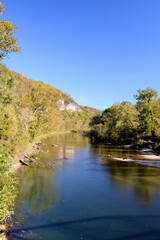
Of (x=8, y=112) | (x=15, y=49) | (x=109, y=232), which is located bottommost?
(x=109, y=232)

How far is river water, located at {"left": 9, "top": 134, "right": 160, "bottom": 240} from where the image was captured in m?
18.8

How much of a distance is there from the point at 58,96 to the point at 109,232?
2670 inches

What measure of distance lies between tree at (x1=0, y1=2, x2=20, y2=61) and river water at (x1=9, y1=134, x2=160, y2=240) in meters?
13.6

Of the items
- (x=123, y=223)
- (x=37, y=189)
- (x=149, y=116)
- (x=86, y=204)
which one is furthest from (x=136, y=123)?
(x=123, y=223)

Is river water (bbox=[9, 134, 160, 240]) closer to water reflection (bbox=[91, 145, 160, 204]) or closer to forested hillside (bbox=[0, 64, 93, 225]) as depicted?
water reflection (bbox=[91, 145, 160, 204])

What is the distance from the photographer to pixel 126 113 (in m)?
92.9

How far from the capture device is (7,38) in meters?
22.9

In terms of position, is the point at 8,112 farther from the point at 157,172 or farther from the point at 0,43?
the point at 157,172

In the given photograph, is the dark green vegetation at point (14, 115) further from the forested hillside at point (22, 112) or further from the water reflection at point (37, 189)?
the water reflection at point (37, 189)

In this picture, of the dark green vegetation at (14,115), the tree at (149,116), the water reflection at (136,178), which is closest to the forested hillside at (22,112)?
the dark green vegetation at (14,115)

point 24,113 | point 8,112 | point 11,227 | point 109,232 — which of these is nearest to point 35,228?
point 11,227

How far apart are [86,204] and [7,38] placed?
16202 mm

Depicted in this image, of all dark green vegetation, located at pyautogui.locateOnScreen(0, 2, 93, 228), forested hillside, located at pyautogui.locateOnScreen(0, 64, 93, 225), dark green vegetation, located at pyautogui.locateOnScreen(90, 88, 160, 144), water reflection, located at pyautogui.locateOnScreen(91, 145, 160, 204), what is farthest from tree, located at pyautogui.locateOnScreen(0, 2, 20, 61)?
dark green vegetation, located at pyautogui.locateOnScreen(90, 88, 160, 144)

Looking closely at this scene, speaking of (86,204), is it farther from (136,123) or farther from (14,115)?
(136,123)
